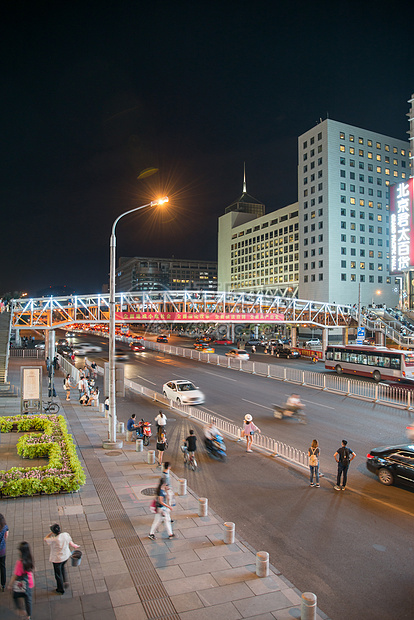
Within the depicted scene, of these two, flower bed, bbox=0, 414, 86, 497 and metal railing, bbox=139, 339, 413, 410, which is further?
metal railing, bbox=139, 339, 413, 410

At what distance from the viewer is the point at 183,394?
24.2m

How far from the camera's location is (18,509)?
10.4 metres

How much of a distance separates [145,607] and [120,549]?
1978 millimetres

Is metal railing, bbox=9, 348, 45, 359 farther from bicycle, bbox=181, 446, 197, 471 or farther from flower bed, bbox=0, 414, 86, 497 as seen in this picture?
bicycle, bbox=181, 446, 197, 471

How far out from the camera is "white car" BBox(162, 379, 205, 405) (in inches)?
941

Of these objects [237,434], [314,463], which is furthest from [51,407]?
[314,463]

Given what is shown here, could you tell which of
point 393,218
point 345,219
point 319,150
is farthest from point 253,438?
point 319,150

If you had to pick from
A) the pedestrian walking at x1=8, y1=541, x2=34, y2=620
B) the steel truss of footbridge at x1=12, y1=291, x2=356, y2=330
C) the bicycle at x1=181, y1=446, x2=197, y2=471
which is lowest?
the bicycle at x1=181, y1=446, x2=197, y2=471

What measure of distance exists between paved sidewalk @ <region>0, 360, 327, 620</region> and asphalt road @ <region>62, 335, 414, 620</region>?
78 cm

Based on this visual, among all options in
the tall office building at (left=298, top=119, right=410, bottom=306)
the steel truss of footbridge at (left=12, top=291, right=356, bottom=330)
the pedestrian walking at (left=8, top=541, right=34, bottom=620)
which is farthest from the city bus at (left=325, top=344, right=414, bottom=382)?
the tall office building at (left=298, top=119, right=410, bottom=306)

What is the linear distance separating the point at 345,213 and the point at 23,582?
7720 centimetres

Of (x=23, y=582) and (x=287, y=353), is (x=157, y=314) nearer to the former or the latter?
(x=287, y=353)

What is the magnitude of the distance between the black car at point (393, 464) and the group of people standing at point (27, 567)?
32.1 feet

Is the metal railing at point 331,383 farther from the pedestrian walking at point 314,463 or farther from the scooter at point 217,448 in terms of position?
the scooter at point 217,448
